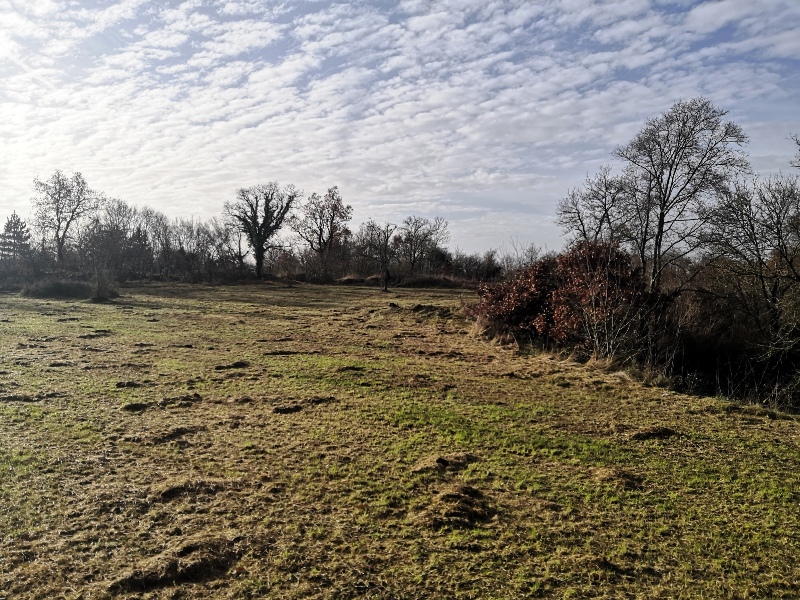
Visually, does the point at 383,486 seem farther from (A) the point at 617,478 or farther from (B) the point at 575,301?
(B) the point at 575,301

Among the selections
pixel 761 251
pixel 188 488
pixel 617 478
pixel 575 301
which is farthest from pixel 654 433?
pixel 761 251

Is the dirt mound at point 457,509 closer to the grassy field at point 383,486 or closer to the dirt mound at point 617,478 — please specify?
the grassy field at point 383,486

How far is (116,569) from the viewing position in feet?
11.2

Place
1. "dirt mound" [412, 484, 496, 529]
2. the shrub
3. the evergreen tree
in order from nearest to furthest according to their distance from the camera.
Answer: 1. "dirt mound" [412, 484, 496, 529]
2. the shrub
3. the evergreen tree

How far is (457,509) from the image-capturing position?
4.26 metres

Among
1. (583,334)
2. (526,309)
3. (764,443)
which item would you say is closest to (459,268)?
(526,309)

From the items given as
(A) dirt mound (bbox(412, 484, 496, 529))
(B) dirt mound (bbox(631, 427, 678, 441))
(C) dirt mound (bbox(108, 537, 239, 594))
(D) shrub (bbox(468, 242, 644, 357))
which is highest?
(D) shrub (bbox(468, 242, 644, 357))

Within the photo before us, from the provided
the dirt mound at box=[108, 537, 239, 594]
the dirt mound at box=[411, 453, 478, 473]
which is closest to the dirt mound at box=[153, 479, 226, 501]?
the dirt mound at box=[108, 537, 239, 594]

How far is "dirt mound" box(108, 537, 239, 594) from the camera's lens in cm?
325

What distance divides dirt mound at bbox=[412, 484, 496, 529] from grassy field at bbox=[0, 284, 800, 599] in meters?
0.02

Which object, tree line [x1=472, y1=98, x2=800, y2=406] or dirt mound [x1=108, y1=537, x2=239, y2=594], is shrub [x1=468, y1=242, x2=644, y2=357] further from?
dirt mound [x1=108, y1=537, x2=239, y2=594]

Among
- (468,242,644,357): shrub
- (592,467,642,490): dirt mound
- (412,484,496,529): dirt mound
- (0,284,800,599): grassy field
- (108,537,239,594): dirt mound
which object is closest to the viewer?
(108,537,239,594): dirt mound

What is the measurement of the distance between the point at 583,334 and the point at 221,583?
10718 millimetres

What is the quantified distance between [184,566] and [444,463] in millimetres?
2740
